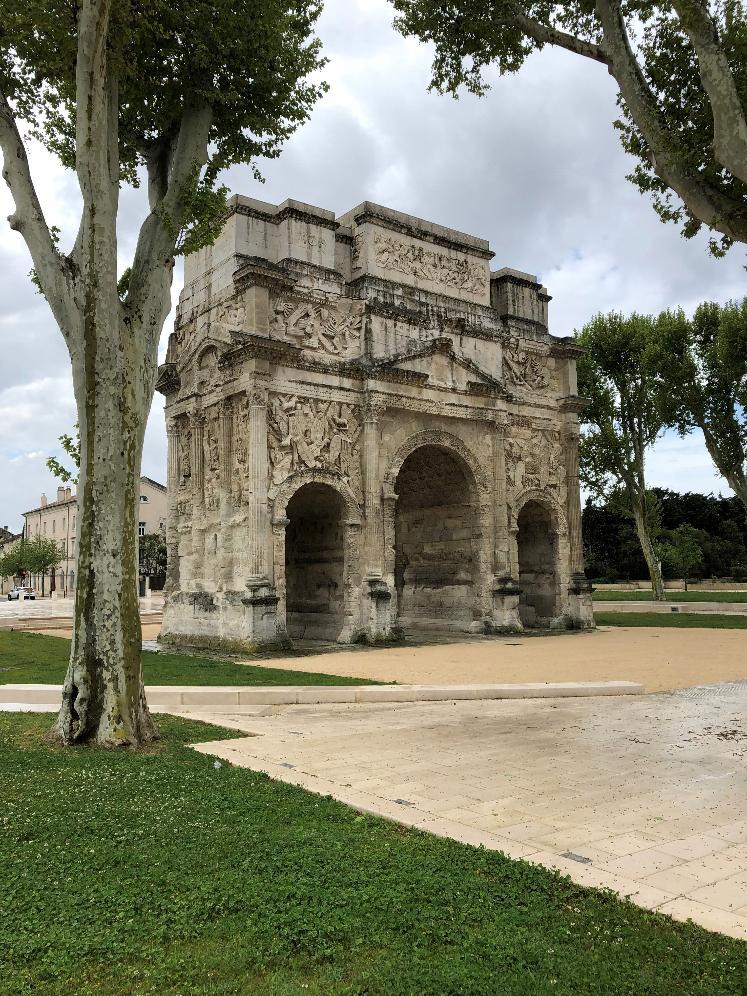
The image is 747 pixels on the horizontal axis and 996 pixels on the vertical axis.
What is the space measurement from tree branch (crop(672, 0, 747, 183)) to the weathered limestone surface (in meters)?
12.7

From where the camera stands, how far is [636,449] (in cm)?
3112

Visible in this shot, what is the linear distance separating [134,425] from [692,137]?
610cm

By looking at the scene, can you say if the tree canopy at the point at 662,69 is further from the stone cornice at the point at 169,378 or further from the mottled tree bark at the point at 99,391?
the stone cornice at the point at 169,378

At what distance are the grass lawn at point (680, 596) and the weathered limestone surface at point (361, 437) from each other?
49.1 feet

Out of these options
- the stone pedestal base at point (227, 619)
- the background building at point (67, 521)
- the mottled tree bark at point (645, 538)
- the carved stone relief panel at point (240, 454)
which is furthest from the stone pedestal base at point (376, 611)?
the background building at point (67, 521)

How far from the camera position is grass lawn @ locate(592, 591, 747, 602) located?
36566 millimetres

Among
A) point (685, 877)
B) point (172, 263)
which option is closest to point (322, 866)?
point (685, 877)

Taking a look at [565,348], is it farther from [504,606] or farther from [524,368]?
[504,606]

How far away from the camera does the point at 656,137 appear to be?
20.9ft

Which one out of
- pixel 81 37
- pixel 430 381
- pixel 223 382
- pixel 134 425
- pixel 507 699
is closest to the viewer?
pixel 81 37

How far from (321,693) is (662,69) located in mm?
8056

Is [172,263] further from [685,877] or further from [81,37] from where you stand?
[685,877]

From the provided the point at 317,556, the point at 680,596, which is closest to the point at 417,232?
the point at 317,556

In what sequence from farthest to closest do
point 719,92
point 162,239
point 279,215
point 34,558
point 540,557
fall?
1. point 34,558
2. point 540,557
3. point 279,215
4. point 162,239
5. point 719,92
